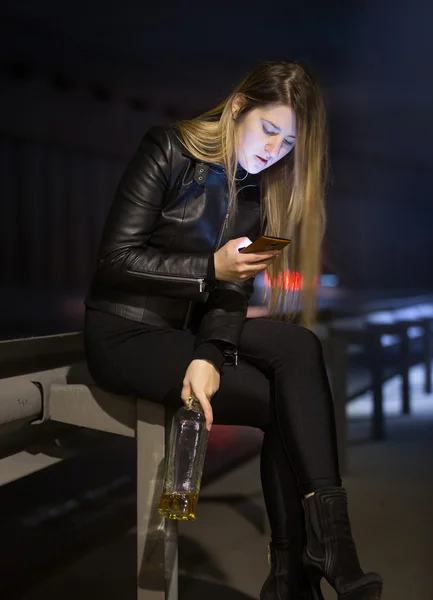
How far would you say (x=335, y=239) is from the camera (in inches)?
95.7

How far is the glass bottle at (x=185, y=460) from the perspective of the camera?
98cm

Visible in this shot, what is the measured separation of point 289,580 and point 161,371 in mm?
353

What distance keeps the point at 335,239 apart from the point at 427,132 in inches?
18.0

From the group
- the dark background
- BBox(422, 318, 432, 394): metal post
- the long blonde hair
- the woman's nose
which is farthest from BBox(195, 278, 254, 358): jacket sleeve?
BBox(422, 318, 432, 394): metal post

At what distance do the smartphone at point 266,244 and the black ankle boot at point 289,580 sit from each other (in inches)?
16.8

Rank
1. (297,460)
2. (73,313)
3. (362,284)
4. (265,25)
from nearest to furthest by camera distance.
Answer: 1. (297,460)
2. (265,25)
3. (362,284)
4. (73,313)

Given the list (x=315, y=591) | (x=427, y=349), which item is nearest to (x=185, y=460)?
(x=315, y=591)

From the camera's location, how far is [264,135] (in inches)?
43.8

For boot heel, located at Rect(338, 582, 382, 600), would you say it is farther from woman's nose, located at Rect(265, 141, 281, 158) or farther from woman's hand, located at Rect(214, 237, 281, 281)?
woman's nose, located at Rect(265, 141, 281, 158)

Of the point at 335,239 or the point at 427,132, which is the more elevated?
the point at 427,132

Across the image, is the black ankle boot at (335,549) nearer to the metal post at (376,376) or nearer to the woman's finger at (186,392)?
the woman's finger at (186,392)

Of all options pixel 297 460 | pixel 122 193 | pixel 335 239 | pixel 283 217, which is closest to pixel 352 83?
pixel 335 239

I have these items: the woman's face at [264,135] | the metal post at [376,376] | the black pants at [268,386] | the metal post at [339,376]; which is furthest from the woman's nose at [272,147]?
the metal post at [376,376]

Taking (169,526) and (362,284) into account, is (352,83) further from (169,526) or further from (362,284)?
(169,526)
